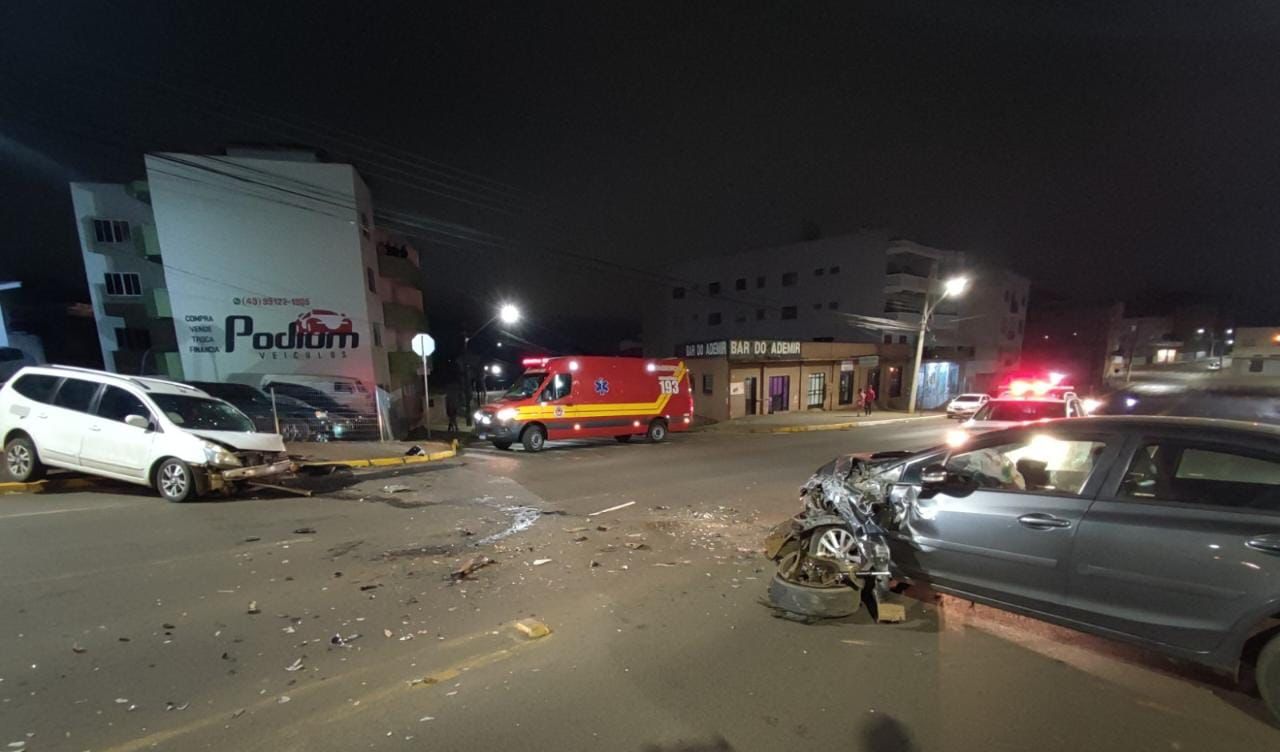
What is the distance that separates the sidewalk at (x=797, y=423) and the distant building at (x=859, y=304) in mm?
3259

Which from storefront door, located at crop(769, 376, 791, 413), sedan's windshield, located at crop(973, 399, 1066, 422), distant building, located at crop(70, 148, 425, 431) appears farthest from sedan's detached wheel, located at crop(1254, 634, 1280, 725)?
distant building, located at crop(70, 148, 425, 431)

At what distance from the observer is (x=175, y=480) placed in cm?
677

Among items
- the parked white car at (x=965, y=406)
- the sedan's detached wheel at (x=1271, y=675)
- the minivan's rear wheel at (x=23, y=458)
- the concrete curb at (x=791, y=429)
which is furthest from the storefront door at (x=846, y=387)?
the minivan's rear wheel at (x=23, y=458)

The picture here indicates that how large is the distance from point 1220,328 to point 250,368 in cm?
12814

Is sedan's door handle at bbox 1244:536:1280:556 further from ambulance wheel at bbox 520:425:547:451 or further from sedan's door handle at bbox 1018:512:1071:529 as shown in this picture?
ambulance wheel at bbox 520:425:547:451

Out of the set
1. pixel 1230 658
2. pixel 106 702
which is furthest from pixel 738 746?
pixel 106 702

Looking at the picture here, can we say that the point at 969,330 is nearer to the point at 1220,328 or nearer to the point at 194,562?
the point at 194,562

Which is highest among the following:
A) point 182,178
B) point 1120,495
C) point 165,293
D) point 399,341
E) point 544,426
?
point 182,178

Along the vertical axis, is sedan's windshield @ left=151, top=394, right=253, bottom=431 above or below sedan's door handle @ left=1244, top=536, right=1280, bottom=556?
above

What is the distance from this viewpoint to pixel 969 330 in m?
39.0

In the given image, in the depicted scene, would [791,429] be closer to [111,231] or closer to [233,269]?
[233,269]

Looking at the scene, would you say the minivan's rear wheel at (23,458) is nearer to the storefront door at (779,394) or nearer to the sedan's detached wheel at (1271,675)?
the sedan's detached wheel at (1271,675)

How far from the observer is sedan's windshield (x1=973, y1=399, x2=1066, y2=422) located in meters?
9.48

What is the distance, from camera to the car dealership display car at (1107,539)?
8.26 feet
